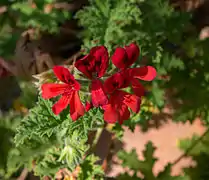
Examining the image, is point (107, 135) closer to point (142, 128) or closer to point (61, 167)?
point (142, 128)

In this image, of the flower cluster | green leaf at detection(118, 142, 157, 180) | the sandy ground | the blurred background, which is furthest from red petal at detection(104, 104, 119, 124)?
the sandy ground

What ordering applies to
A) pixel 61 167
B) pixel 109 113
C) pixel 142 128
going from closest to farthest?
pixel 109 113
pixel 61 167
pixel 142 128

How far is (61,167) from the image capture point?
1411 millimetres

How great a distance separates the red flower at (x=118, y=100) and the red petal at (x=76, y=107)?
0.06m

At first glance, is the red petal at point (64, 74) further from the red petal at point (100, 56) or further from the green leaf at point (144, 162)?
the green leaf at point (144, 162)

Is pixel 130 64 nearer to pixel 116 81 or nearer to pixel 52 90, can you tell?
pixel 116 81

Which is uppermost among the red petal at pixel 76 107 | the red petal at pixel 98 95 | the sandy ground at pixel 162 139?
the red petal at pixel 98 95

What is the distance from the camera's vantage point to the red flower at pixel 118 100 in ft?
3.58

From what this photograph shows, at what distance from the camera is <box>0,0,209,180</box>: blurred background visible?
1530mm

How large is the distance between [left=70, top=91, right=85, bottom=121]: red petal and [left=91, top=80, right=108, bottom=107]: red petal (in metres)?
0.04

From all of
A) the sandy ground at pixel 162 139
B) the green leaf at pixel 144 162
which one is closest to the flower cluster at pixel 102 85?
the green leaf at pixel 144 162

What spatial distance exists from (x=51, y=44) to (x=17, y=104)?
32 centimetres

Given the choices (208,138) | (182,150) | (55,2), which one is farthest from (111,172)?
(55,2)

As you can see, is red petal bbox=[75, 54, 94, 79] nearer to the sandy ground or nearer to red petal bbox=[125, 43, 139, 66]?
red petal bbox=[125, 43, 139, 66]
